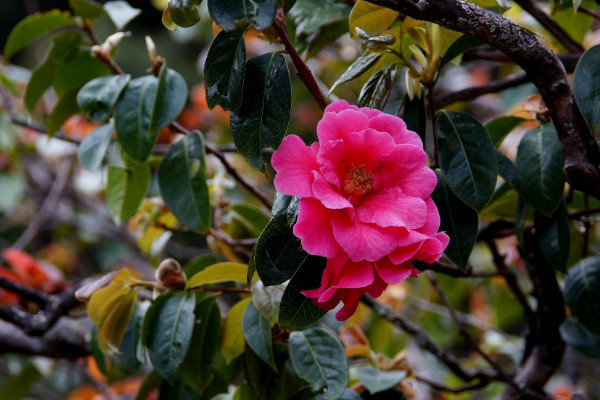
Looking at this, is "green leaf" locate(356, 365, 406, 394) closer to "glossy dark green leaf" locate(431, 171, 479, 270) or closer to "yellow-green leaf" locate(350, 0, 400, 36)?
"glossy dark green leaf" locate(431, 171, 479, 270)

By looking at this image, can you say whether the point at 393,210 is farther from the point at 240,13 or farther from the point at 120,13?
the point at 120,13

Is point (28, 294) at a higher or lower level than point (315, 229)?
lower

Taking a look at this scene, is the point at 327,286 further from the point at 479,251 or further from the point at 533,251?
the point at 479,251

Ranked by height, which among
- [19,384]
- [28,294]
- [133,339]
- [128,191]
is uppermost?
[128,191]

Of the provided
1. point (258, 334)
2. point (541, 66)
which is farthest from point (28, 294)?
point (541, 66)

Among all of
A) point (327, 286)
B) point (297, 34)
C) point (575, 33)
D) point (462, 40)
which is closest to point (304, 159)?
point (327, 286)

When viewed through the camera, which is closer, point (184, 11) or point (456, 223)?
point (184, 11)

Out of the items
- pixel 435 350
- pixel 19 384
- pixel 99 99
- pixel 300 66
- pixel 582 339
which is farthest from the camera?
pixel 19 384

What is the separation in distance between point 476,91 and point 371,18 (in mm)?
293

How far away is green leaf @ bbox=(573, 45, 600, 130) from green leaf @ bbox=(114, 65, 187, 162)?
0.48 meters

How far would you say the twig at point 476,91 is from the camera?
928mm

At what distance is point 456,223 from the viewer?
649 mm

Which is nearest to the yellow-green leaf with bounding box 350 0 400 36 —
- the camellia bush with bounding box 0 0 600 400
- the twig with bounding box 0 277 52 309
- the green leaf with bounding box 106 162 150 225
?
the camellia bush with bounding box 0 0 600 400

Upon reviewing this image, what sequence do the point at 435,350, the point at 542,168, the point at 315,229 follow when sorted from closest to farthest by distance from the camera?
the point at 315,229 → the point at 542,168 → the point at 435,350
